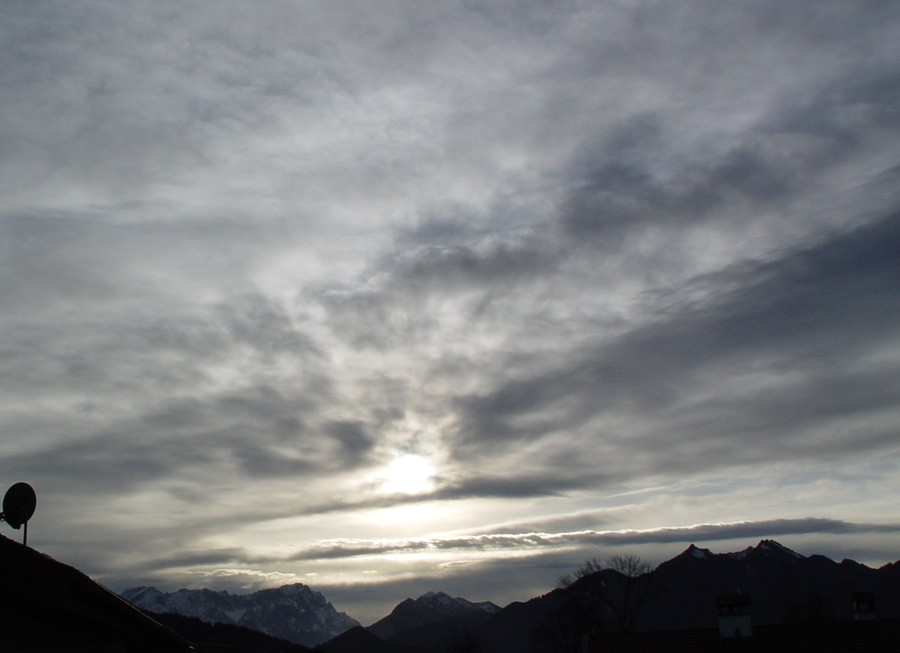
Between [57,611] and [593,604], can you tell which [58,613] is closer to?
[57,611]

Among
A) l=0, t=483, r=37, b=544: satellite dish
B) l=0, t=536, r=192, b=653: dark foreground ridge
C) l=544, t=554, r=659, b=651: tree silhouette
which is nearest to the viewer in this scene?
l=0, t=536, r=192, b=653: dark foreground ridge

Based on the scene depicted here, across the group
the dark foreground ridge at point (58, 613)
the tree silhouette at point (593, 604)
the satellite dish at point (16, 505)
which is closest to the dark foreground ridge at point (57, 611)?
the dark foreground ridge at point (58, 613)

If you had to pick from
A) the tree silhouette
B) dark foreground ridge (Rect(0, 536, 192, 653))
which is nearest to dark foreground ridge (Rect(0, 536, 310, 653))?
dark foreground ridge (Rect(0, 536, 192, 653))

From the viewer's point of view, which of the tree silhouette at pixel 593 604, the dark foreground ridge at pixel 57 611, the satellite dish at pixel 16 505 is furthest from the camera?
the tree silhouette at pixel 593 604

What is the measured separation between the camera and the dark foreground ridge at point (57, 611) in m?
9.16

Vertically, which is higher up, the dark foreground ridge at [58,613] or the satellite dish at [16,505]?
the satellite dish at [16,505]

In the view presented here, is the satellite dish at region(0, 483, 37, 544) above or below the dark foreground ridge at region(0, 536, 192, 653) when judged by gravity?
above

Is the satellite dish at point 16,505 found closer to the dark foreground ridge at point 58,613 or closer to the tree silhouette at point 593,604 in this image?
the dark foreground ridge at point 58,613

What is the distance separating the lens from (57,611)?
9750 millimetres

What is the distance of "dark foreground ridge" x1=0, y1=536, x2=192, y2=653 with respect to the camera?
30.0 ft

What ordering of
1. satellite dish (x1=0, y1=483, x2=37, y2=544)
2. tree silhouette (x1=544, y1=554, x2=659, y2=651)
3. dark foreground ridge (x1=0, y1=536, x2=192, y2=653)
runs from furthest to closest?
tree silhouette (x1=544, y1=554, x2=659, y2=651)
satellite dish (x1=0, y1=483, x2=37, y2=544)
dark foreground ridge (x1=0, y1=536, x2=192, y2=653)

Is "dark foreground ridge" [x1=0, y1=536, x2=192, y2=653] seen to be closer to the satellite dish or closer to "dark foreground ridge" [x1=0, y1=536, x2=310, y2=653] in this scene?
"dark foreground ridge" [x1=0, y1=536, x2=310, y2=653]

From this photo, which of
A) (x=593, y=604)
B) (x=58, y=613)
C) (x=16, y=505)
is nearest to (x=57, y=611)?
(x=58, y=613)

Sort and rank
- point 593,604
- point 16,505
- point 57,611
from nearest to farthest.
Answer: point 57,611 → point 16,505 → point 593,604
